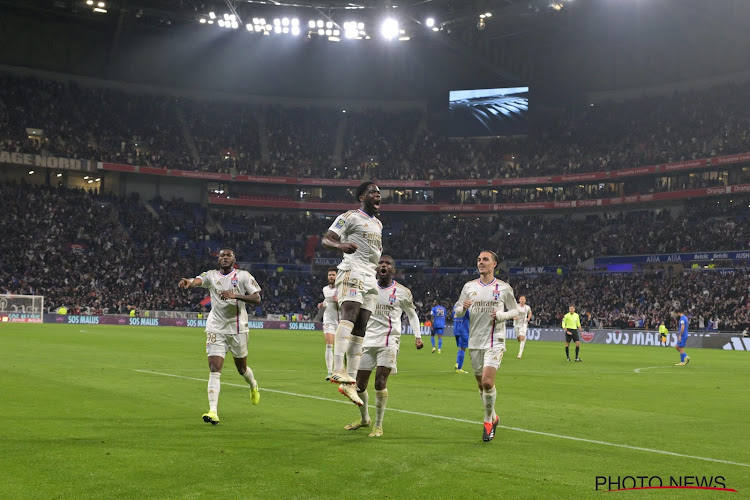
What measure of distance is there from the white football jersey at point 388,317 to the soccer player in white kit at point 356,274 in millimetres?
1052

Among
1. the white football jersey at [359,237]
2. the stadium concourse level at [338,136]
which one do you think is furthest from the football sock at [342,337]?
the stadium concourse level at [338,136]

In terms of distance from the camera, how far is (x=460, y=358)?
24641 millimetres

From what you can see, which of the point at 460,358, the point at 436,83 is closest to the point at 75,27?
the point at 436,83

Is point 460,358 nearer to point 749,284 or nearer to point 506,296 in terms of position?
point 506,296

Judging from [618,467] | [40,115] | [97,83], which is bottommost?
[618,467]

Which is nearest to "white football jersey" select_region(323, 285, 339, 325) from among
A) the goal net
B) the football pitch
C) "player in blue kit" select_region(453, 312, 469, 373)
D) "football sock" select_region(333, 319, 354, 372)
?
the football pitch

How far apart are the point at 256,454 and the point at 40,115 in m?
72.9

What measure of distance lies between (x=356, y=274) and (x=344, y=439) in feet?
7.31

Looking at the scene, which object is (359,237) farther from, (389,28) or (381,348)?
(389,28)

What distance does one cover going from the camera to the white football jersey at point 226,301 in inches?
508

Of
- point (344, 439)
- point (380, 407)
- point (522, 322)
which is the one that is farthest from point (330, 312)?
point (522, 322)

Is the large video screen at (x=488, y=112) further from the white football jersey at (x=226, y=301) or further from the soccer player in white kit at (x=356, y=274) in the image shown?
the soccer player in white kit at (x=356, y=274)

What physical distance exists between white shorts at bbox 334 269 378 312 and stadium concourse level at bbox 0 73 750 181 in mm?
64987

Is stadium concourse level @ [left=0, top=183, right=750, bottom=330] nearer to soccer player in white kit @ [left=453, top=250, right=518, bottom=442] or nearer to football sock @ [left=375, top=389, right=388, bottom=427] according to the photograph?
soccer player in white kit @ [left=453, top=250, right=518, bottom=442]
